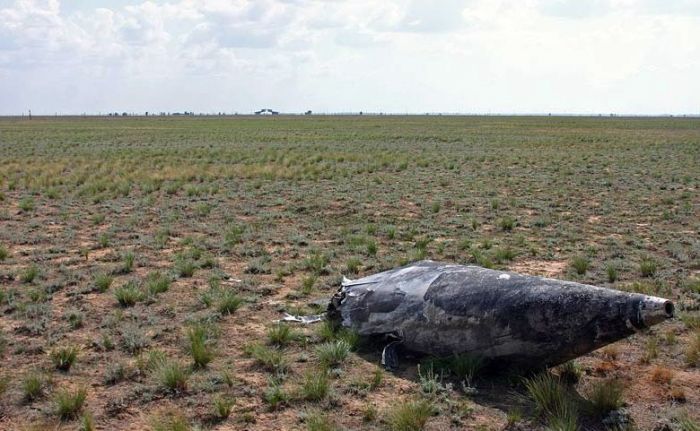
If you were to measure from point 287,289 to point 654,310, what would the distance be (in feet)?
17.2

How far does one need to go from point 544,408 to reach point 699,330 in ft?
8.57

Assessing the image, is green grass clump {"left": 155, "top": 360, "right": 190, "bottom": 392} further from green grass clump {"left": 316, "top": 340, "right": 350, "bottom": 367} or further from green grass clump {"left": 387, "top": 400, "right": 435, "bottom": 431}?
green grass clump {"left": 387, "top": 400, "right": 435, "bottom": 431}

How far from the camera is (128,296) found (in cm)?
824

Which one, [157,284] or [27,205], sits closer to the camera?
[157,284]

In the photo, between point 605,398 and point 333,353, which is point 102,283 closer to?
point 333,353

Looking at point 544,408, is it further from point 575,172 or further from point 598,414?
point 575,172

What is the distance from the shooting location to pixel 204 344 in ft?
21.5

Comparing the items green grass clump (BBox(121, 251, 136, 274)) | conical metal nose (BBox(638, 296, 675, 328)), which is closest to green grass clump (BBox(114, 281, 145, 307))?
green grass clump (BBox(121, 251, 136, 274))

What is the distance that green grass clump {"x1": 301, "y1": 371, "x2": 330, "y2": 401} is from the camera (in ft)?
18.0

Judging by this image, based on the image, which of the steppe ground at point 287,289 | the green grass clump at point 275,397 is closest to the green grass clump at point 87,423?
the steppe ground at point 287,289

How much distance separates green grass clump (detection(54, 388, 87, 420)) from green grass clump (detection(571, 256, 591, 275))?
7.17 metres

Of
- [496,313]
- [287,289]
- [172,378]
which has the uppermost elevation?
[496,313]

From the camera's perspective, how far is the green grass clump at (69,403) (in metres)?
5.15

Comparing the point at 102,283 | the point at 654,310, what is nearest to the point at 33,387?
the point at 102,283
